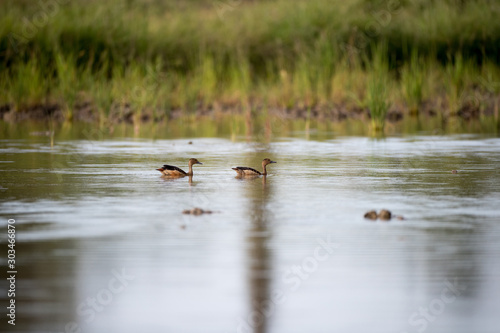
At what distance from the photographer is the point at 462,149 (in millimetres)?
15148

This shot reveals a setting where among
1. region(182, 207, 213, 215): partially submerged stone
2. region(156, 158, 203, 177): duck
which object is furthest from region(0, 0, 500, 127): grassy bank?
region(182, 207, 213, 215): partially submerged stone

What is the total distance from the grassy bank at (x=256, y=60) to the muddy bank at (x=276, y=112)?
2.0 inches

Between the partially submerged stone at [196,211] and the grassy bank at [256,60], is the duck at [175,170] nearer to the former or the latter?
the partially submerged stone at [196,211]

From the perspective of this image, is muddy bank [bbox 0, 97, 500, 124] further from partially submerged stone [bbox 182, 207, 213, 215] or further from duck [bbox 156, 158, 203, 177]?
partially submerged stone [bbox 182, 207, 213, 215]

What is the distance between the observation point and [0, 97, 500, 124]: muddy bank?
22875mm

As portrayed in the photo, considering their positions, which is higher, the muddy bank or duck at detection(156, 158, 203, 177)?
the muddy bank

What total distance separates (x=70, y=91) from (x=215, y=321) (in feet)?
56.9

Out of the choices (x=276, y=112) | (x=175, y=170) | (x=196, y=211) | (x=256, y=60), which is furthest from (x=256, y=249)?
(x=256, y=60)

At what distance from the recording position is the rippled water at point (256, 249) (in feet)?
17.4

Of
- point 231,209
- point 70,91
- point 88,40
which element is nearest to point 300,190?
point 231,209

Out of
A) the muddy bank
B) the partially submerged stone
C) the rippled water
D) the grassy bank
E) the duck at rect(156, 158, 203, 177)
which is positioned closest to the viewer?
the rippled water

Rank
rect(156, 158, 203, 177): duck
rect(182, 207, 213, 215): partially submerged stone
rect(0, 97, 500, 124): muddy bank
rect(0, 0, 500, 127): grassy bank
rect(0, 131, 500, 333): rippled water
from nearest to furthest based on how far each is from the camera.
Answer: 1. rect(0, 131, 500, 333): rippled water
2. rect(182, 207, 213, 215): partially submerged stone
3. rect(156, 158, 203, 177): duck
4. rect(0, 97, 500, 124): muddy bank
5. rect(0, 0, 500, 127): grassy bank

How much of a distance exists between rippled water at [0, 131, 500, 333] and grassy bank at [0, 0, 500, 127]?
26.2ft

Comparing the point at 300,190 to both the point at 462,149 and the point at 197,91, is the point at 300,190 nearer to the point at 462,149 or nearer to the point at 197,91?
the point at 462,149
